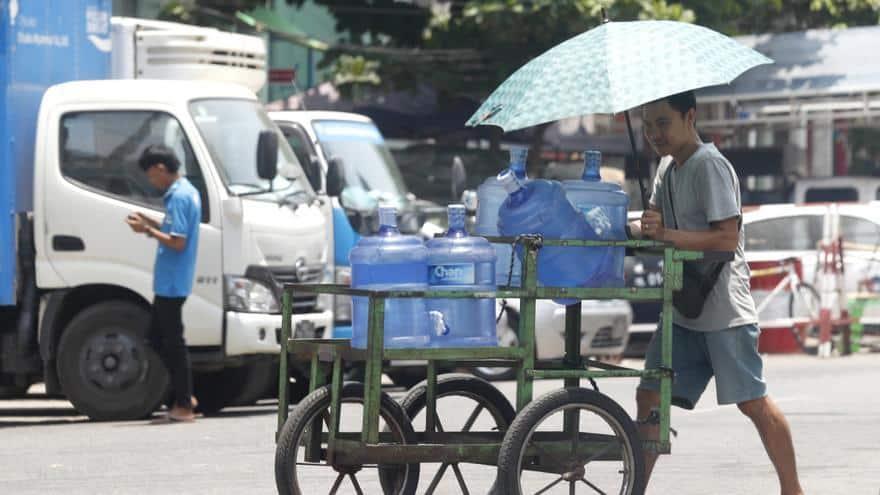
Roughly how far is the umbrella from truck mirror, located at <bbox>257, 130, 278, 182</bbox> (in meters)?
5.38

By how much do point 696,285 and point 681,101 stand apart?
28.1 inches

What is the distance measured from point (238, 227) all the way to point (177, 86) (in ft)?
3.76

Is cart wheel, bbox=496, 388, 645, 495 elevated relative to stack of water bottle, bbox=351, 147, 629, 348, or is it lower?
lower

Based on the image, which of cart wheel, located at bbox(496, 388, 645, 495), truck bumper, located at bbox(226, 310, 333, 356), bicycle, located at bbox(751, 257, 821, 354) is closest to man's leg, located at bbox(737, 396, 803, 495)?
cart wheel, located at bbox(496, 388, 645, 495)

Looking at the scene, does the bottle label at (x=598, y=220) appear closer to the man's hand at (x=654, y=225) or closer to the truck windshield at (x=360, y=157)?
the man's hand at (x=654, y=225)

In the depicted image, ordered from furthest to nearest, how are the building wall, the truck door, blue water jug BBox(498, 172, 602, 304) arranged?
the building wall
the truck door
blue water jug BBox(498, 172, 602, 304)

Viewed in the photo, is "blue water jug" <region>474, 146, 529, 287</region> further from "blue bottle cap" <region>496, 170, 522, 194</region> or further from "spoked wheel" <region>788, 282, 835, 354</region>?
"spoked wheel" <region>788, 282, 835, 354</region>

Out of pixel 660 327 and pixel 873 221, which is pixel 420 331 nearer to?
pixel 660 327

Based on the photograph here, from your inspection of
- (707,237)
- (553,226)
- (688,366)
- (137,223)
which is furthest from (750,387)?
(137,223)

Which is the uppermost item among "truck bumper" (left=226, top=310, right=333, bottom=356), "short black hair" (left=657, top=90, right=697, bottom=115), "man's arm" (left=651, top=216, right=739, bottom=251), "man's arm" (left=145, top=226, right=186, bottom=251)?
"short black hair" (left=657, top=90, right=697, bottom=115)

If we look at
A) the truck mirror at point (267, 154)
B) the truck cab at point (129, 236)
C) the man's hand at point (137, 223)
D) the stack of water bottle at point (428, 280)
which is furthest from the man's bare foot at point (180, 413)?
the stack of water bottle at point (428, 280)

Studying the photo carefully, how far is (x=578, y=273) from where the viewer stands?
23.2 ft

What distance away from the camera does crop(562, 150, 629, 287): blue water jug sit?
7078 mm

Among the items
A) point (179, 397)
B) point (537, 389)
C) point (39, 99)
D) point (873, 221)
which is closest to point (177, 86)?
point (39, 99)
